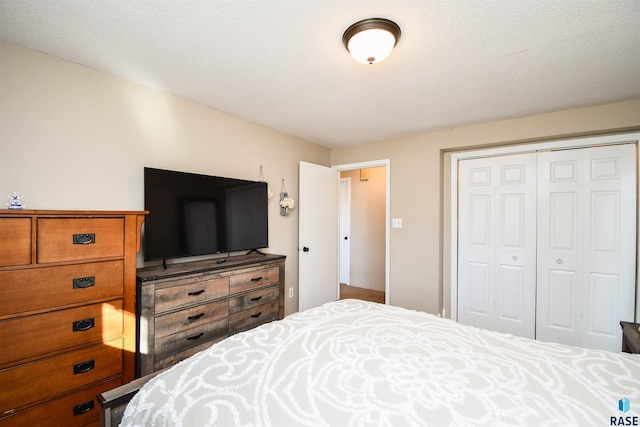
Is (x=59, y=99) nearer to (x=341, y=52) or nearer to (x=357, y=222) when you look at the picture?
(x=341, y=52)

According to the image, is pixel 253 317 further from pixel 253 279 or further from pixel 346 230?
pixel 346 230

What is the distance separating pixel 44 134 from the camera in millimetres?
1762

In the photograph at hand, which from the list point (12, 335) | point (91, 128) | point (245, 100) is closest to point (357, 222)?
point (245, 100)

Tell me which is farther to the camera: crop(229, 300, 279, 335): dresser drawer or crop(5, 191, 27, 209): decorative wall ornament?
crop(229, 300, 279, 335): dresser drawer

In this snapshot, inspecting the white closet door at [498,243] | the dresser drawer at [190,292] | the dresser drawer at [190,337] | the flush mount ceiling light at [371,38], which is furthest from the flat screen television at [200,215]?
the white closet door at [498,243]

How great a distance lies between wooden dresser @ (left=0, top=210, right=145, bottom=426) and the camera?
4.47 ft

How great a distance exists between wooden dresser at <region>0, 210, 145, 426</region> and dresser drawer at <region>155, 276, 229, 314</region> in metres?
0.21

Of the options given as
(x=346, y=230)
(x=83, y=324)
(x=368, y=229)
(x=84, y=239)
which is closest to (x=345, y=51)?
(x=84, y=239)

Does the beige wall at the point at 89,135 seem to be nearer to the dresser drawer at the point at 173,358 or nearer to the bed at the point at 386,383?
the dresser drawer at the point at 173,358

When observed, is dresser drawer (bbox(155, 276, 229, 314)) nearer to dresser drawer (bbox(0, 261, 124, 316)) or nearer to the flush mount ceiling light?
dresser drawer (bbox(0, 261, 124, 316))

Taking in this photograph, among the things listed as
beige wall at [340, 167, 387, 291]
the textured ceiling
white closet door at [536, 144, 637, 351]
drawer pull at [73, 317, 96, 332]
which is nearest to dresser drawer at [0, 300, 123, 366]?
drawer pull at [73, 317, 96, 332]

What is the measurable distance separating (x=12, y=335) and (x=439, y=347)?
81.7 inches

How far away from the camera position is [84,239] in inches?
61.9

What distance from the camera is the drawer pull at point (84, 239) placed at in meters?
1.55
